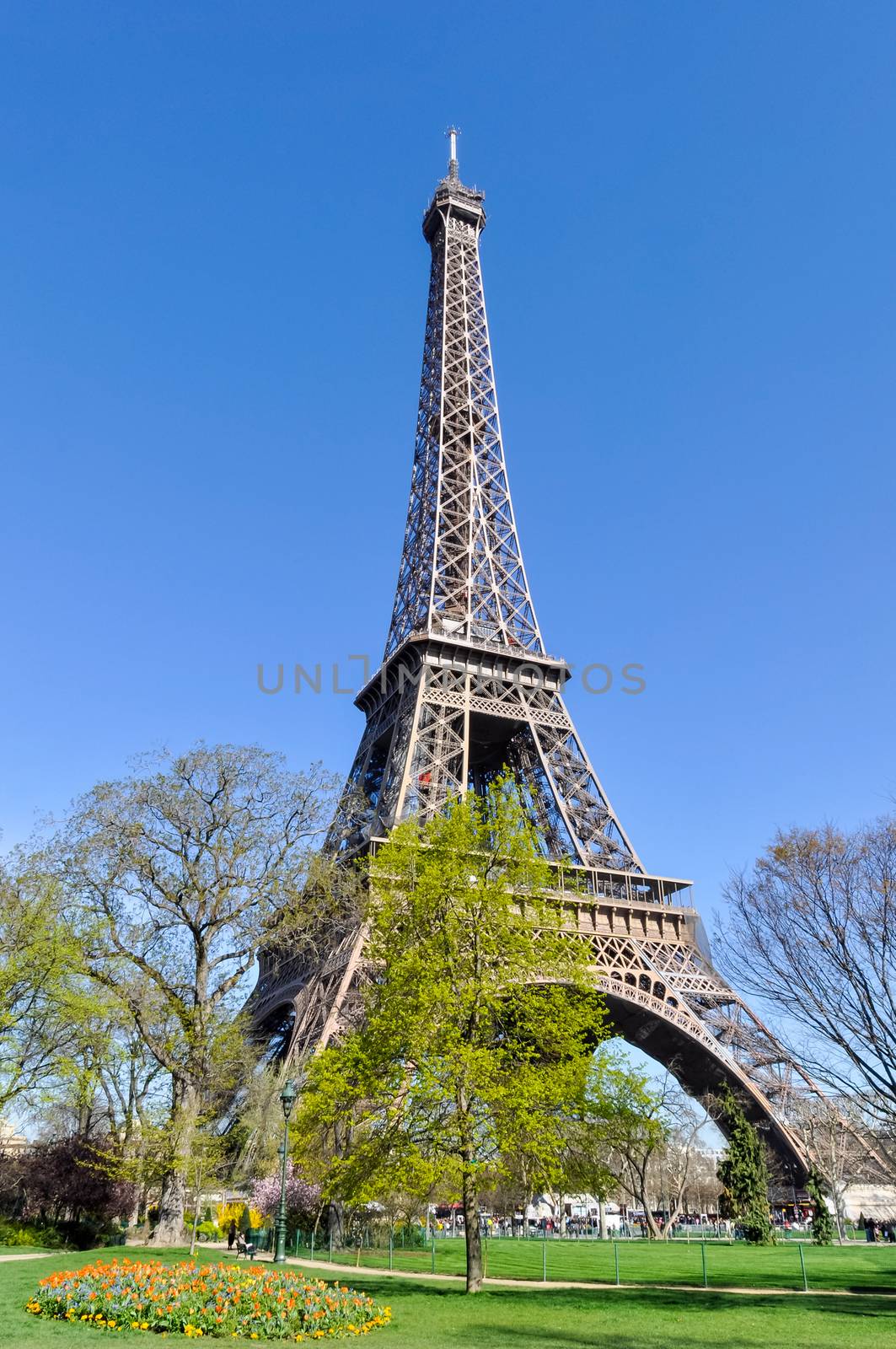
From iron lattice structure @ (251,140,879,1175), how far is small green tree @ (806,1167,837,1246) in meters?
0.62

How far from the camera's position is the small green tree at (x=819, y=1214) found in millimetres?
33094

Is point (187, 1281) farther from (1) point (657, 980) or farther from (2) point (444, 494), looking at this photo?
(2) point (444, 494)

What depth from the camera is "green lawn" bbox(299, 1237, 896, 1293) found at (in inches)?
840

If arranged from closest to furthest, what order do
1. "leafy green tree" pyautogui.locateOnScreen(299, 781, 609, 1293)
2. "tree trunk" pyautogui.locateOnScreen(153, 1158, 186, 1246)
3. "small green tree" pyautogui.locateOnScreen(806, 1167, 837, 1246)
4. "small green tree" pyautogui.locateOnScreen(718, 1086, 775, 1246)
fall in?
"leafy green tree" pyautogui.locateOnScreen(299, 781, 609, 1293), "tree trunk" pyautogui.locateOnScreen(153, 1158, 186, 1246), "small green tree" pyautogui.locateOnScreen(806, 1167, 837, 1246), "small green tree" pyautogui.locateOnScreen(718, 1086, 775, 1246)

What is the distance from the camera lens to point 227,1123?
4091cm

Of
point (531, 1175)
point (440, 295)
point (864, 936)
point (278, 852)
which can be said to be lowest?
point (531, 1175)

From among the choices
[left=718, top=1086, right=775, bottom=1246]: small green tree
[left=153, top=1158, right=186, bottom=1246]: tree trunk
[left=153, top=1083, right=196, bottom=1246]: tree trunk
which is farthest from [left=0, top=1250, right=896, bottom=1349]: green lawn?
[left=718, top=1086, right=775, bottom=1246]: small green tree

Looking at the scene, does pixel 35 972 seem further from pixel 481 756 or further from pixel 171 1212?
pixel 481 756

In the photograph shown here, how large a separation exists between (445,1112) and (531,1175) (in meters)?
2.05

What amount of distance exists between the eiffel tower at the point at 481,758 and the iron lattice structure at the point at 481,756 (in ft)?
0.31

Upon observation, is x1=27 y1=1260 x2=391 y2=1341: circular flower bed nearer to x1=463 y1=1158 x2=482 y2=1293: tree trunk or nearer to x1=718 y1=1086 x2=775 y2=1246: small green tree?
x1=463 y1=1158 x2=482 y2=1293: tree trunk

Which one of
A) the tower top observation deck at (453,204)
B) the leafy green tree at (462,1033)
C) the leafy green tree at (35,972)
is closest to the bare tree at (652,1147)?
the leafy green tree at (462,1033)

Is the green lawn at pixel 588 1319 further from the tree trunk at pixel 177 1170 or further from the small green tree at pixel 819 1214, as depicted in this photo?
the small green tree at pixel 819 1214

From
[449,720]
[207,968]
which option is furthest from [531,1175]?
[449,720]
